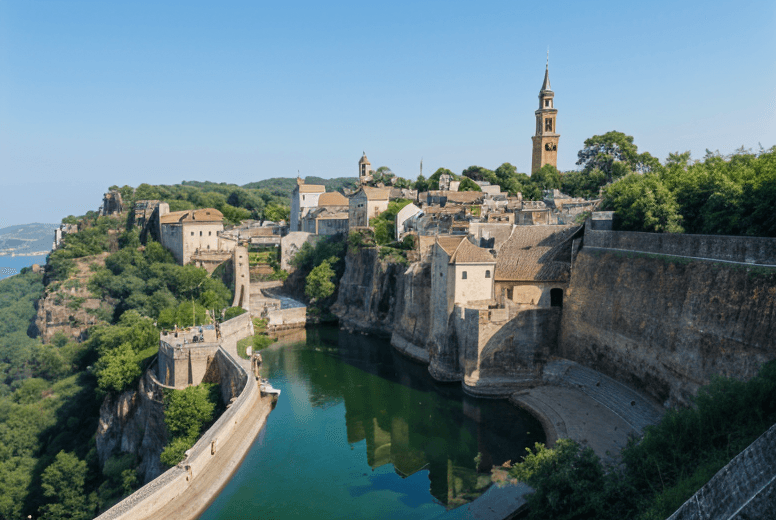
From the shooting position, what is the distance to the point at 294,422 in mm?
25938

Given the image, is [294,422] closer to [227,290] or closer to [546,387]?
[546,387]

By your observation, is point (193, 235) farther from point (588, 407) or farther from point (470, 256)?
point (588, 407)

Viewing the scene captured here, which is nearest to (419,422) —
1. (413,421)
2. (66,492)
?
(413,421)

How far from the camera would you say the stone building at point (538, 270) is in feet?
96.1

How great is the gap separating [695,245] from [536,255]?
960 centimetres

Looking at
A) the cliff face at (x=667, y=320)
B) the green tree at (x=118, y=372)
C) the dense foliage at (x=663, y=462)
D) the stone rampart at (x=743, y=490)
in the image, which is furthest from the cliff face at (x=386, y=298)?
the stone rampart at (x=743, y=490)

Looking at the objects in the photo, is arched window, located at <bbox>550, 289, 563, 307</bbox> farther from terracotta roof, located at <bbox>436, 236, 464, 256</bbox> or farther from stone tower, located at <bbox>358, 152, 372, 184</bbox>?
stone tower, located at <bbox>358, 152, 372, 184</bbox>

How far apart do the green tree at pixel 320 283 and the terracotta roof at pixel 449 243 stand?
18.3 metres

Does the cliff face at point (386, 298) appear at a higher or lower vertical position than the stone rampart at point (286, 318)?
higher

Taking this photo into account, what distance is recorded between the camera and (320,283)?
4828 cm

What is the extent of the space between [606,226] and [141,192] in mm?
76178

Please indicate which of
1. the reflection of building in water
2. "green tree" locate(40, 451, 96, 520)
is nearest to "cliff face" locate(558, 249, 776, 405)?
the reflection of building in water

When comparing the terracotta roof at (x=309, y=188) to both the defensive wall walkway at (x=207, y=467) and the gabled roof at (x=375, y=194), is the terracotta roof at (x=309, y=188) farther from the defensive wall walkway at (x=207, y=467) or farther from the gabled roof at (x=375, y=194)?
the defensive wall walkway at (x=207, y=467)

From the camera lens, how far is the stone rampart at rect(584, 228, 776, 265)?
18.2 meters
